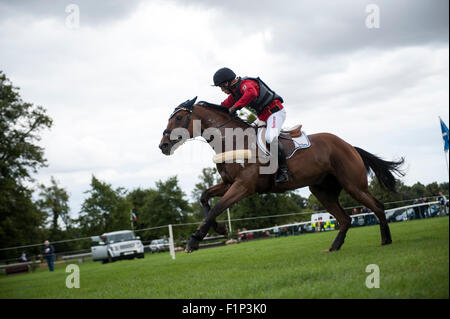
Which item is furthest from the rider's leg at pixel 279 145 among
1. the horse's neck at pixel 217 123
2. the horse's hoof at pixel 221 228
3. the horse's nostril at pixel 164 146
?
the horse's nostril at pixel 164 146

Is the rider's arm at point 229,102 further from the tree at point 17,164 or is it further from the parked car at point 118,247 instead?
the tree at point 17,164

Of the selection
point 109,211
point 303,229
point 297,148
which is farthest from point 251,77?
point 109,211

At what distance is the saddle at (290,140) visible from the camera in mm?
6258

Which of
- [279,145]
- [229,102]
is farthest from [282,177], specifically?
[229,102]

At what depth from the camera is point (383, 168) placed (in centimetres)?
804

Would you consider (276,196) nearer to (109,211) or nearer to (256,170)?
(109,211)

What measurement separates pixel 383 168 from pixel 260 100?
3.34 m

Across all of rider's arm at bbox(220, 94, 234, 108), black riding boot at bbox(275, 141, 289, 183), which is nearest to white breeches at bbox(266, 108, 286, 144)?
black riding boot at bbox(275, 141, 289, 183)

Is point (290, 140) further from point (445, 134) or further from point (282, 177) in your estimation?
point (445, 134)

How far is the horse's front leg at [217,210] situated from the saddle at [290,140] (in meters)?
0.80

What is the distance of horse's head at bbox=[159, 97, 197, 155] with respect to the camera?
6.15 meters

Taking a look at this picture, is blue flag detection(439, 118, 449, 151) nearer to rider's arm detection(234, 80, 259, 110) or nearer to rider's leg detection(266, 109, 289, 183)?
rider's leg detection(266, 109, 289, 183)

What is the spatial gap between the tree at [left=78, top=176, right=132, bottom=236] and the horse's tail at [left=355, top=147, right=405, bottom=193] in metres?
43.1
